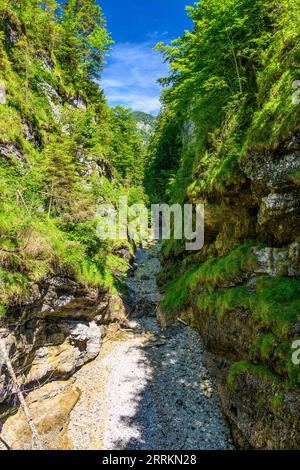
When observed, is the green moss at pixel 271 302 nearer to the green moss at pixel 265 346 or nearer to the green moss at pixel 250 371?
the green moss at pixel 265 346

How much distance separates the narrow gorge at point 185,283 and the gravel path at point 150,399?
0.05 meters

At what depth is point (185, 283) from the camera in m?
15.9

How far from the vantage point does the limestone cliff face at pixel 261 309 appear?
21.6 ft

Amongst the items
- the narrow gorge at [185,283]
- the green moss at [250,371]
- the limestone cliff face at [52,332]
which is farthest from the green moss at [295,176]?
the limestone cliff face at [52,332]

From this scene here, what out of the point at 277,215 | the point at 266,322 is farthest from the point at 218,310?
the point at 277,215

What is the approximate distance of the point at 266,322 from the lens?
7.72m

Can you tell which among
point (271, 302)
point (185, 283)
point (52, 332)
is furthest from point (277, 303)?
point (52, 332)

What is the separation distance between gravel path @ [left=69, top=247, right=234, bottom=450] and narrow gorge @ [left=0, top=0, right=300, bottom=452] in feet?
0.18

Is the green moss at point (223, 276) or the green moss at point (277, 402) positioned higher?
the green moss at point (223, 276)

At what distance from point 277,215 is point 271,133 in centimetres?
268

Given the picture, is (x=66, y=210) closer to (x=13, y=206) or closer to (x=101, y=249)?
(x=101, y=249)

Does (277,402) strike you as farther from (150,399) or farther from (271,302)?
(150,399)

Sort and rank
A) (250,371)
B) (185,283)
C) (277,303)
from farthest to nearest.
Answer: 1. (185,283)
2. (277,303)
3. (250,371)

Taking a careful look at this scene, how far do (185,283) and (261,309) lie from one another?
26.4ft
